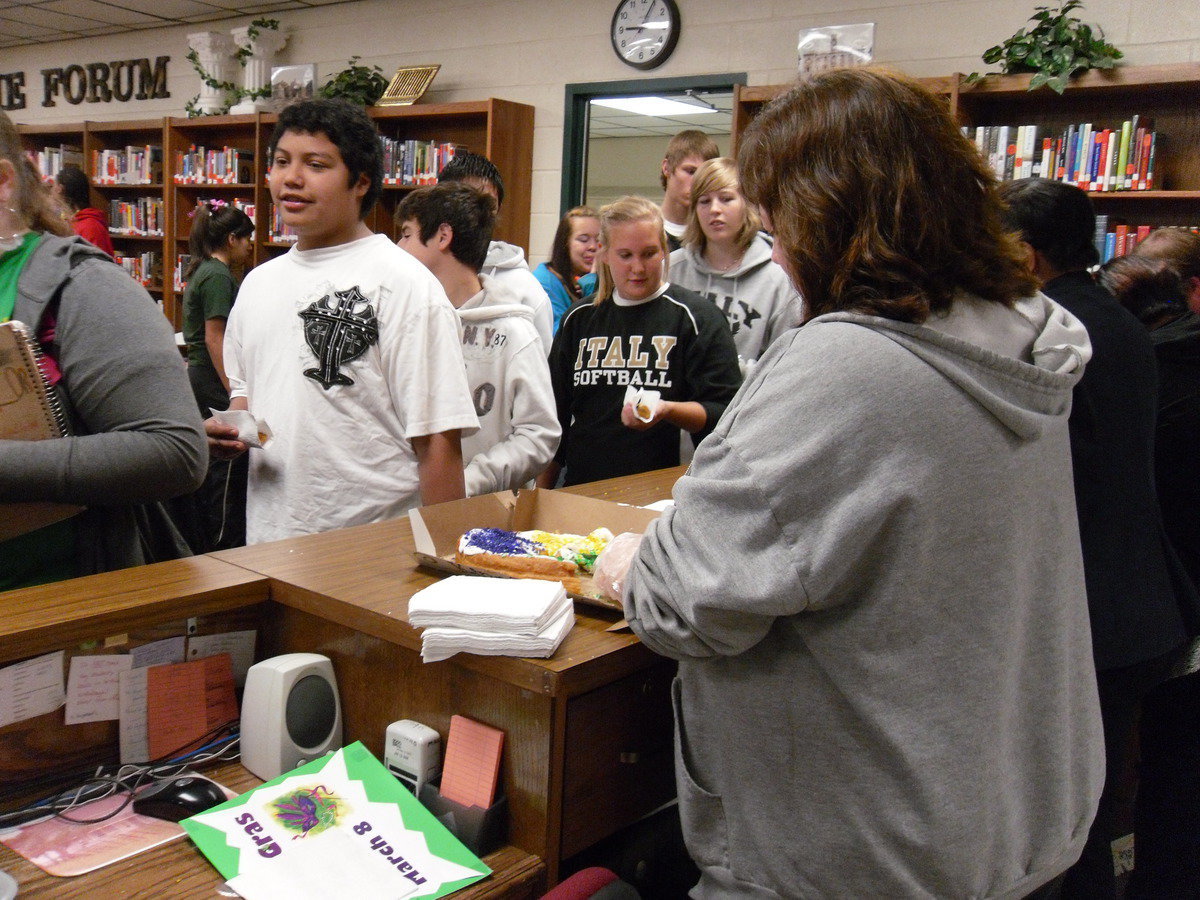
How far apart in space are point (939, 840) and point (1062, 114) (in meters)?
4.15

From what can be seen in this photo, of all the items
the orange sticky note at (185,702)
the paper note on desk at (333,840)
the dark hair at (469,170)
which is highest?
the dark hair at (469,170)

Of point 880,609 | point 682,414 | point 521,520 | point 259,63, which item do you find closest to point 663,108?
point 259,63

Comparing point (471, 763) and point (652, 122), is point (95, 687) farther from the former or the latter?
point (652, 122)

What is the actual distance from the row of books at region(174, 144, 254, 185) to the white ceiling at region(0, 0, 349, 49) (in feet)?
2.98

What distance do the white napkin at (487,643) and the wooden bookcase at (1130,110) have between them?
3.26 m

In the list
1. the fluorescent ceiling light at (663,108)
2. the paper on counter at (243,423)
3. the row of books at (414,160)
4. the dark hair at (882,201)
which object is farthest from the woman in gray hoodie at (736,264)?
the fluorescent ceiling light at (663,108)

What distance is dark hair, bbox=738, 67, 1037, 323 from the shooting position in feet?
3.09

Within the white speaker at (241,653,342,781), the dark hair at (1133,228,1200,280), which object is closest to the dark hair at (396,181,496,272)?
the white speaker at (241,653,342,781)

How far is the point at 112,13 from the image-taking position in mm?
7117

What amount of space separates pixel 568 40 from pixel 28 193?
15.2 ft

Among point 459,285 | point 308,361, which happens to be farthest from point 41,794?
point 459,285

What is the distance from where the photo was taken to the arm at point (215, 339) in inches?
183

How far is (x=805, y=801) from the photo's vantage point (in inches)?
38.0

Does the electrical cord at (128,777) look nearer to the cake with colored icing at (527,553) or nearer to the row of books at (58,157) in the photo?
the cake with colored icing at (527,553)
